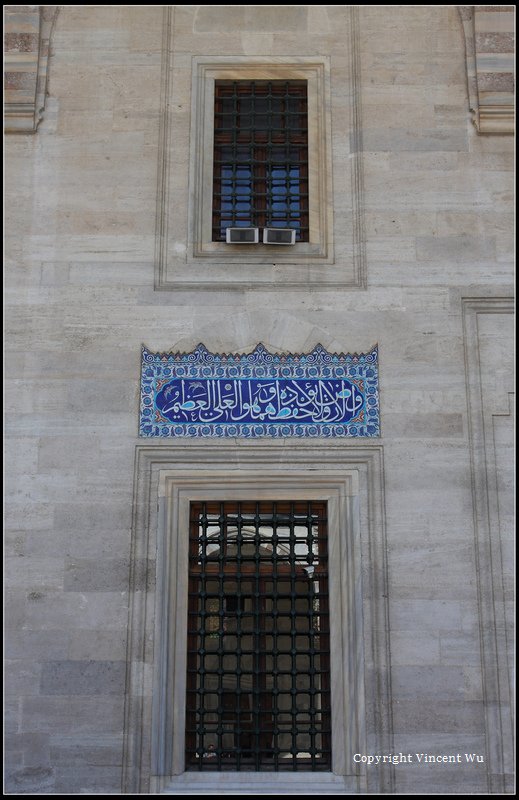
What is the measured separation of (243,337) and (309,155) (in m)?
1.40

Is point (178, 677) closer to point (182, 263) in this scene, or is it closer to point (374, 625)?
point (374, 625)

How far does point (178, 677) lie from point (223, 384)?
5.69 ft

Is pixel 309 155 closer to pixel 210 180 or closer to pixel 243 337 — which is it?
pixel 210 180

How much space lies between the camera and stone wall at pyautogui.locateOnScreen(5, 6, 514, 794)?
6086mm

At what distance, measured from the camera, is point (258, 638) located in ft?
20.6

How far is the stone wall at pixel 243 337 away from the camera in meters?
6.09

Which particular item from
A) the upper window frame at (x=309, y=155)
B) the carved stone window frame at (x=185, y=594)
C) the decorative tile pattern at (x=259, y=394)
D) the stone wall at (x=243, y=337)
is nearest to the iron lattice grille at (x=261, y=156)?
the upper window frame at (x=309, y=155)

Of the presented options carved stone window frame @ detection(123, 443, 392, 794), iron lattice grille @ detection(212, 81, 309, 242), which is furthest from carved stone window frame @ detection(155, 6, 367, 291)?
carved stone window frame @ detection(123, 443, 392, 794)

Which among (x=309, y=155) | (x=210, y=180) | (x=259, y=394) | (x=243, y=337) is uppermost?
(x=309, y=155)

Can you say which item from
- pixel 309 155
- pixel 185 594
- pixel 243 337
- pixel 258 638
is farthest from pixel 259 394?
pixel 309 155

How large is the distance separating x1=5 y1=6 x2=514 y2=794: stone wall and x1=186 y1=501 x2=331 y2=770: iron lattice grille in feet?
1.35

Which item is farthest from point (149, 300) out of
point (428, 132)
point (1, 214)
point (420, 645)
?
point (420, 645)

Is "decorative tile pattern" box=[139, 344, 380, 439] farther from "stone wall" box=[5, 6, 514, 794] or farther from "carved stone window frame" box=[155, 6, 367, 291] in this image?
"carved stone window frame" box=[155, 6, 367, 291]

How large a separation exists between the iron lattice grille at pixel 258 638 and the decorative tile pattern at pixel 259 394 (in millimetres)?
471
